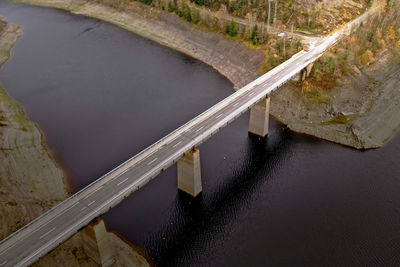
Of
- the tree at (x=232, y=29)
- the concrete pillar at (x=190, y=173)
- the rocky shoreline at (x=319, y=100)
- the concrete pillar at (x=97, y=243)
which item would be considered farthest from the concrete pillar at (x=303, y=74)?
the concrete pillar at (x=97, y=243)

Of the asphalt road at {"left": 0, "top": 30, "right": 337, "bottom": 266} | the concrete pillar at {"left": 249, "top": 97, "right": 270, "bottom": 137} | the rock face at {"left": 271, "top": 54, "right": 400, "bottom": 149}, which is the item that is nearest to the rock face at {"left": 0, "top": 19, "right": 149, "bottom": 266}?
the asphalt road at {"left": 0, "top": 30, "right": 337, "bottom": 266}

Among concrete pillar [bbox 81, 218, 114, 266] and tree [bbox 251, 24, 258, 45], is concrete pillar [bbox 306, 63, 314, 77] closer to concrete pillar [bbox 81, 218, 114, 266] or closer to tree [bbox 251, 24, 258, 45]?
tree [bbox 251, 24, 258, 45]

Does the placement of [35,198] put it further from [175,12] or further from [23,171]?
[175,12]

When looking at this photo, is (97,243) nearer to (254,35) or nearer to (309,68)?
(309,68)

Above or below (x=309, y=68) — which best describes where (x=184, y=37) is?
below

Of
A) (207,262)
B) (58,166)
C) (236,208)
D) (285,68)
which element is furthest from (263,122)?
(58,166)

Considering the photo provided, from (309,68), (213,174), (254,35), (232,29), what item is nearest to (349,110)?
Answer: (309,68)
